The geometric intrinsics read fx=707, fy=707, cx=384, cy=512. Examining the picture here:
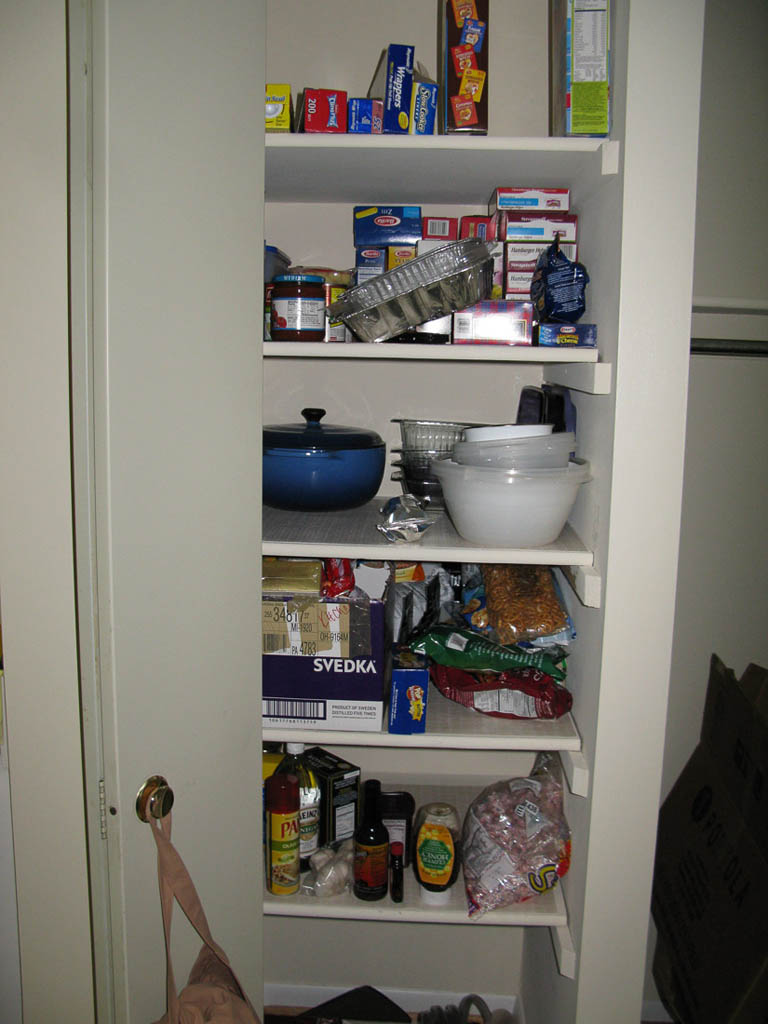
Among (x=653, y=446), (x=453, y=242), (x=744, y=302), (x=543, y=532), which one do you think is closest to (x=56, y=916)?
(x=543, y=532)

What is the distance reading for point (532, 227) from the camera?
4.06 feet

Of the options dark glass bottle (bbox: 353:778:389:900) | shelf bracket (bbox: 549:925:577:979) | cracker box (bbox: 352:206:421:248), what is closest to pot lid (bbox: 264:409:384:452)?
cracker box (bbox: 352:206:421:248)

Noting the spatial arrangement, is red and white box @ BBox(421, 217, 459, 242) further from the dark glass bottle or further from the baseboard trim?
the baseboard trim

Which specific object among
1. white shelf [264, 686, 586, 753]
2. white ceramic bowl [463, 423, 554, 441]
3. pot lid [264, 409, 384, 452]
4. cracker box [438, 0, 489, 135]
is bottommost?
white shelf [264, 686, 586, 753]

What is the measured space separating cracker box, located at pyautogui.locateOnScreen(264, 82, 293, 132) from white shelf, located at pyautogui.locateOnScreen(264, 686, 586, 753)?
1.01 m

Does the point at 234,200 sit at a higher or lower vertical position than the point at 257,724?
higher

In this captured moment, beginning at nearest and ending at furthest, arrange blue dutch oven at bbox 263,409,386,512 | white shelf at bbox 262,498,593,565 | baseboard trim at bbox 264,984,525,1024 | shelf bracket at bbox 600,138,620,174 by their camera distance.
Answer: shelf bracket at bbox 600,138,620,174
white shelf at bbox 262,498,593,565
blue dutch oven at bbox 263,409,386,512
baseboard trim at bbox 264,984,525,1024

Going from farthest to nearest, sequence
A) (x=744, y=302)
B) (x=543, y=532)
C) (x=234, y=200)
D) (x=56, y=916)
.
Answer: (x=744, y=302) → (x=543, y=532) → (x=234, y=200) → (x=56, y=916)

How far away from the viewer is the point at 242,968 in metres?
1.14

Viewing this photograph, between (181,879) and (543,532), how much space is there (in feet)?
2.34

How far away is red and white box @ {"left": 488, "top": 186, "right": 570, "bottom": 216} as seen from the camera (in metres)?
1.24

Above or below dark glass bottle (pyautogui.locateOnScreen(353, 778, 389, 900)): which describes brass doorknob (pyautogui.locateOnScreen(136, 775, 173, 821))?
above

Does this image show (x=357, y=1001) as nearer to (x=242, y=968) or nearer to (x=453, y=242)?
(x=242, y=968)

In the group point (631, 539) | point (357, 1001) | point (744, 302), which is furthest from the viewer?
point (357, 1001)
